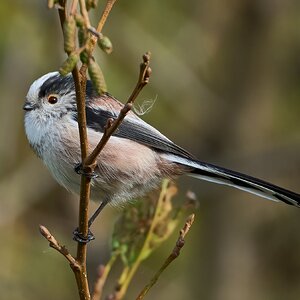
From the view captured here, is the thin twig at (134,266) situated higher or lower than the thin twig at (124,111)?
lower

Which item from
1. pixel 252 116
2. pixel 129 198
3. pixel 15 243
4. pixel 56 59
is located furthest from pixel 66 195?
pixel 129 198

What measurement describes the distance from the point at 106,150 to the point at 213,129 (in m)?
3.15

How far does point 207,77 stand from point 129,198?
12.1ft

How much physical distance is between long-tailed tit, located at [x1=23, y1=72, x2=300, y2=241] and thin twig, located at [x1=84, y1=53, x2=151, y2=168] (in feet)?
3.61

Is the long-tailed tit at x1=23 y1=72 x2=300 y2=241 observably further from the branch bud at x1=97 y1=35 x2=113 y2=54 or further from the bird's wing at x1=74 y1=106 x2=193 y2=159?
the branch bud at x1=97 y1=35 x2=113 y2=54

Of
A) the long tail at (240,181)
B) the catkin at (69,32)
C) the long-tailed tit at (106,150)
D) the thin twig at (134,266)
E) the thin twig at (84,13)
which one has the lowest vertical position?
the thin twig at (134,266)

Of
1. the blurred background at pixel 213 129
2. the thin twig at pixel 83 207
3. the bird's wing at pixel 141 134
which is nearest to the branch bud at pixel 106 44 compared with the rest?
the thin twig at pixel 83 207

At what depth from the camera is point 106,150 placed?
3.58m

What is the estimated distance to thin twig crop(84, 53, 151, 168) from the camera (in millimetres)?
1985

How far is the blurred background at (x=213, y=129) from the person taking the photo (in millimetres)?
6258

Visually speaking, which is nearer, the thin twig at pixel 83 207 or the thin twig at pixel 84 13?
the thin twig at pixel 84 13

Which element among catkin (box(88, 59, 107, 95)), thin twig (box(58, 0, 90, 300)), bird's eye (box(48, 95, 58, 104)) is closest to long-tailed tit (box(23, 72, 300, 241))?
bird's eye (box(48, 95, 58, 104))

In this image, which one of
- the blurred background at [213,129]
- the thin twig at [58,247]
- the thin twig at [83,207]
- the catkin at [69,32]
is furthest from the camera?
the blurred background at [213,129]

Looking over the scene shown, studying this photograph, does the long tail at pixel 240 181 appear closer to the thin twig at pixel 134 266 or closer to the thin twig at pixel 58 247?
the thin twig at pixel 134 266
